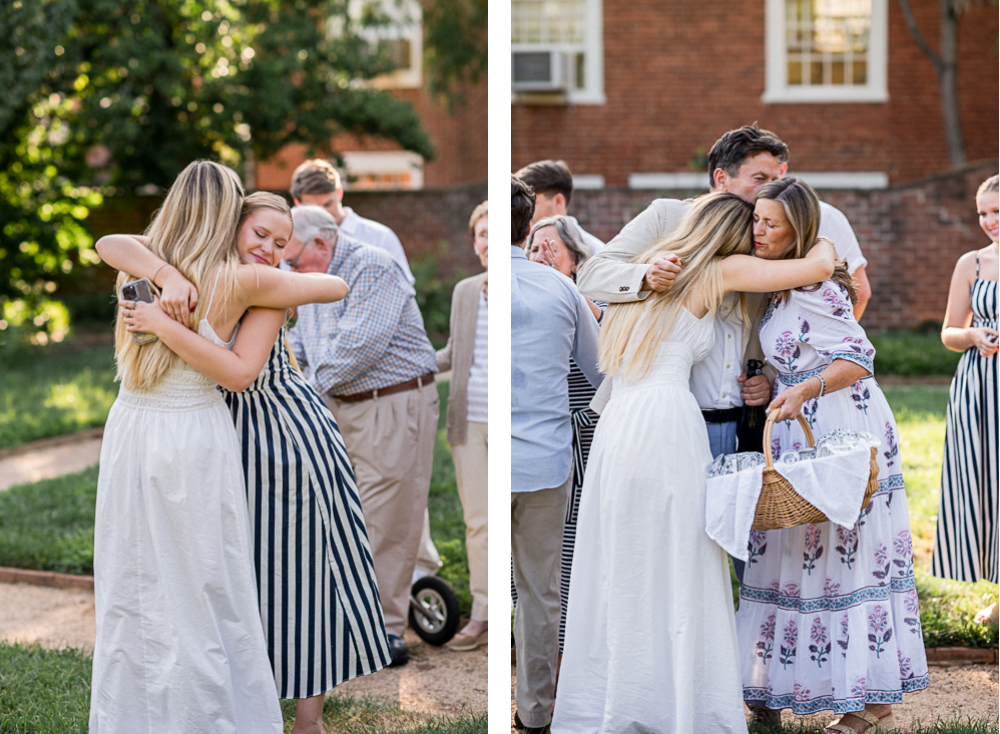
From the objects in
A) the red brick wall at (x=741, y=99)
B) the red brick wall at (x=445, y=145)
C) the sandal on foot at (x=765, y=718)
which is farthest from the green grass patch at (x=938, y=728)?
the red brick wall at (x=445, y=145)

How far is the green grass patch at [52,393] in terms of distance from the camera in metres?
8.84

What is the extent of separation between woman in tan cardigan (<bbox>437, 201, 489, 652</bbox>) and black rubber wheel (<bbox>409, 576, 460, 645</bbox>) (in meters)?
0.09

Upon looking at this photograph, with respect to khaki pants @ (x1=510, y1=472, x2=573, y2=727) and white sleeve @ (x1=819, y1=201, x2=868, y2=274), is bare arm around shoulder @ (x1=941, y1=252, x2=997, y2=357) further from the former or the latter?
khaki pants @ (x1=510, y1=472, x2=573, y2=727)

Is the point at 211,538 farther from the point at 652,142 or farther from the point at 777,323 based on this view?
the point at 652,142

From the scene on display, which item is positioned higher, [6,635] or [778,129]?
[778,129]

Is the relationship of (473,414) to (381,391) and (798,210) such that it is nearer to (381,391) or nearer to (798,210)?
(381,391)

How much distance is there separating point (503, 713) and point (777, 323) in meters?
1.45

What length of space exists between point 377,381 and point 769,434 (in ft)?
5.96

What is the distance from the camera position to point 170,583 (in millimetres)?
2883

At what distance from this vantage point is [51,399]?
9953mm

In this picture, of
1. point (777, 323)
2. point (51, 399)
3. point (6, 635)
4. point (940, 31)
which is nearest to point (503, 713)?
point (777, 323)

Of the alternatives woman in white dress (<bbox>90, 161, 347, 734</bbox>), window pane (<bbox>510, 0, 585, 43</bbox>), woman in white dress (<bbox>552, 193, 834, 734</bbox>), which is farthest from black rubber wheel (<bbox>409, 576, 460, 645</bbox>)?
window pane (<bbox>510, 0, 585, 43</bbox>)

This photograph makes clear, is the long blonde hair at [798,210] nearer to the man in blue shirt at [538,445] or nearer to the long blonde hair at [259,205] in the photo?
the man in blue shirt at [538,445]

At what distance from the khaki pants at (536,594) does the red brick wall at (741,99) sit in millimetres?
12117
